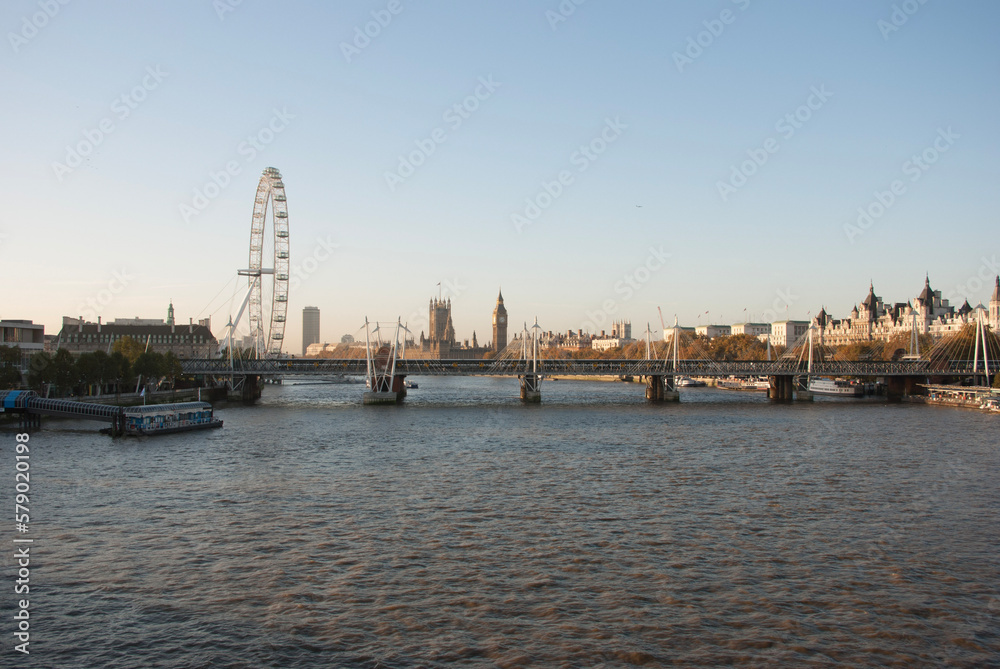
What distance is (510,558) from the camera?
23.6 m

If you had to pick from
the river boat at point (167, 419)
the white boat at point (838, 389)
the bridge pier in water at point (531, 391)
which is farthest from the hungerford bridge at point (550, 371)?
the river boat at point (167, 419)

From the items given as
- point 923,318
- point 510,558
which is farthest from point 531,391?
point 923,318

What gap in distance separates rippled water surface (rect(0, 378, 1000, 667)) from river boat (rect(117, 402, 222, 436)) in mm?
7301

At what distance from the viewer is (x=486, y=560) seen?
76.6 feet

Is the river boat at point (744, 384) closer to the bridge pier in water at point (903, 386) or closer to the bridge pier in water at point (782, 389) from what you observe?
the bridge pier in water at point (903, 386)

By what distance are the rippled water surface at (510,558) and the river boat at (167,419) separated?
7301 millimetres

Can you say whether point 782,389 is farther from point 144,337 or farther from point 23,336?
point 144,337

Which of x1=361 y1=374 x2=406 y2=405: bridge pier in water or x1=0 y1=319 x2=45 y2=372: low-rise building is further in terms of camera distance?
x1=361 y1=374 x2=406 y2=405: bridge pier in water

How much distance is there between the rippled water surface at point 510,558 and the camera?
1736 centimetres

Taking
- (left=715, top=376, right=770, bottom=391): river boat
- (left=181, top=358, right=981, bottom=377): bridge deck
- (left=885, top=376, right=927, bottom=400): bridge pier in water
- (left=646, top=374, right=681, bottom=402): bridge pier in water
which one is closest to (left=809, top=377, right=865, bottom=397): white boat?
(left=885, top=376, right=927, bottom=400): bridge pier in water

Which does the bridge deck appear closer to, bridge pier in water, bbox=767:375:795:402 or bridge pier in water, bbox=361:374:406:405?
bridge pier in water, bbox=767:375:795:402

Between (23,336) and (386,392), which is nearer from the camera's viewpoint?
(23,336)

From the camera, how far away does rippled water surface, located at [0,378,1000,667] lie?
17359 mm

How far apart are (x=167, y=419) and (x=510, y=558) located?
42.6 meters
